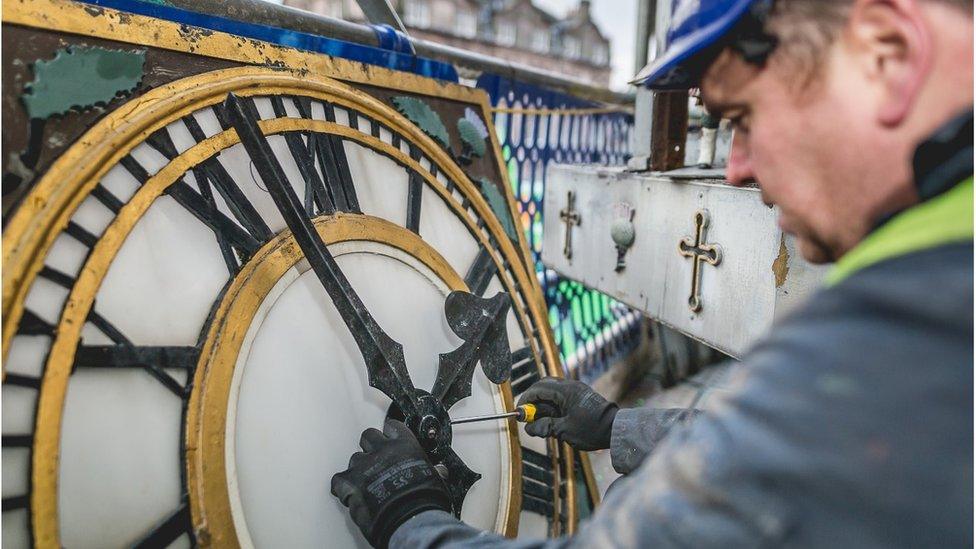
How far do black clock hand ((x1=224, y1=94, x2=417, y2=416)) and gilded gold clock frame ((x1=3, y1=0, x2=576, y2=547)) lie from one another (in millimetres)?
48

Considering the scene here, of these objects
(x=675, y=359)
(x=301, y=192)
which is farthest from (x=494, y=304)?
(x=675, y=359)

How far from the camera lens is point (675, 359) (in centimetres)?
478

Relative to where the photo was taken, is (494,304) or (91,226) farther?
(494,304)

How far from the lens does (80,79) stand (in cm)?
92

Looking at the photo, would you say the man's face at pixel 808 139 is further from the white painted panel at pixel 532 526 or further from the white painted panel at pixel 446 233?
the white painted panel at pixel 532 526

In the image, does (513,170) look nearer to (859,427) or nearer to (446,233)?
(446,233)

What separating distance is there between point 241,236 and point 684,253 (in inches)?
57.0

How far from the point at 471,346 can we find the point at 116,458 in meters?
0.73

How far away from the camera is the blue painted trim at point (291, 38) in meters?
1.08

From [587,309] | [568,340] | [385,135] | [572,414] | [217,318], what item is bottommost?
[568,340]

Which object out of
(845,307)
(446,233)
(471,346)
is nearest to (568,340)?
(446,233)

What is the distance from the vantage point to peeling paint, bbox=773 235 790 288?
1.61 meters

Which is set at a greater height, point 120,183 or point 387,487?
point 120,183

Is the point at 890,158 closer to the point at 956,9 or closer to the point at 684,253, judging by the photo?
the point at 956,9
